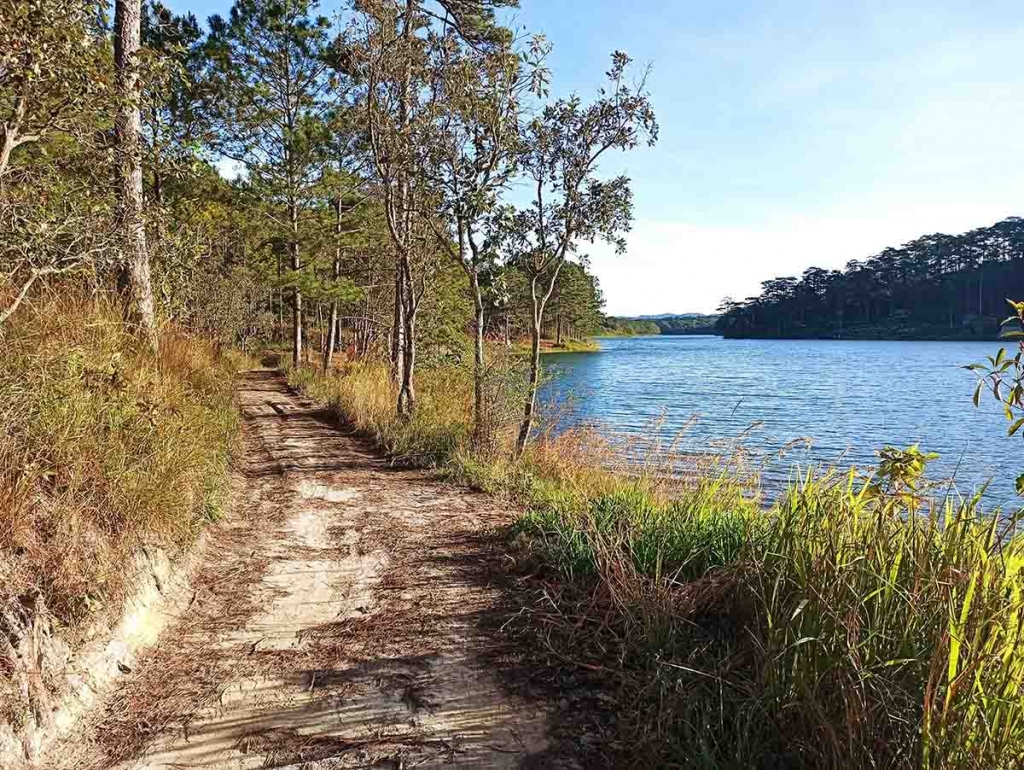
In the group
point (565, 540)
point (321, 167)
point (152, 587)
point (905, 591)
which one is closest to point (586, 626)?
point (565, 540)

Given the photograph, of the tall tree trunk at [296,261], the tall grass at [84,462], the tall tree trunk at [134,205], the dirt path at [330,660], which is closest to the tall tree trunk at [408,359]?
the tall tree trunk at [134,205]

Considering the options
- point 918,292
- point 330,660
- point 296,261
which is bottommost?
point 330,660

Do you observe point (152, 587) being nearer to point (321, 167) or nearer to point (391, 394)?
point (391, 394)

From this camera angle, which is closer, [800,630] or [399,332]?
[800,630]

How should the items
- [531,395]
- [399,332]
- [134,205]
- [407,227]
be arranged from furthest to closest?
1. [399,332]
2. [407,227]
3. [531,395]
4. [134,205]

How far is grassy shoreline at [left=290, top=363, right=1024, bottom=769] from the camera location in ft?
6.22

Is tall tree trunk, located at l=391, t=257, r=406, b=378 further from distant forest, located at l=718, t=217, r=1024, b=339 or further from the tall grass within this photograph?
distant forest, located at l=718, t=217, r=1024, b=339

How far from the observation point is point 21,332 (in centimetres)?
424

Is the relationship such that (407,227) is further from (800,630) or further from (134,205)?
(800,630)

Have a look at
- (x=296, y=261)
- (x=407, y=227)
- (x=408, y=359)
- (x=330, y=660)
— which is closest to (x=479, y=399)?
(x=408, y=359)

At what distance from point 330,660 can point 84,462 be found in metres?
1.90

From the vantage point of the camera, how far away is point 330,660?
10.8 feet

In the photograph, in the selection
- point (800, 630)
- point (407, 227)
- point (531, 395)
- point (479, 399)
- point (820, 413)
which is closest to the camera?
point (800, 630)

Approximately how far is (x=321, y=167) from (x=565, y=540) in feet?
56.1
